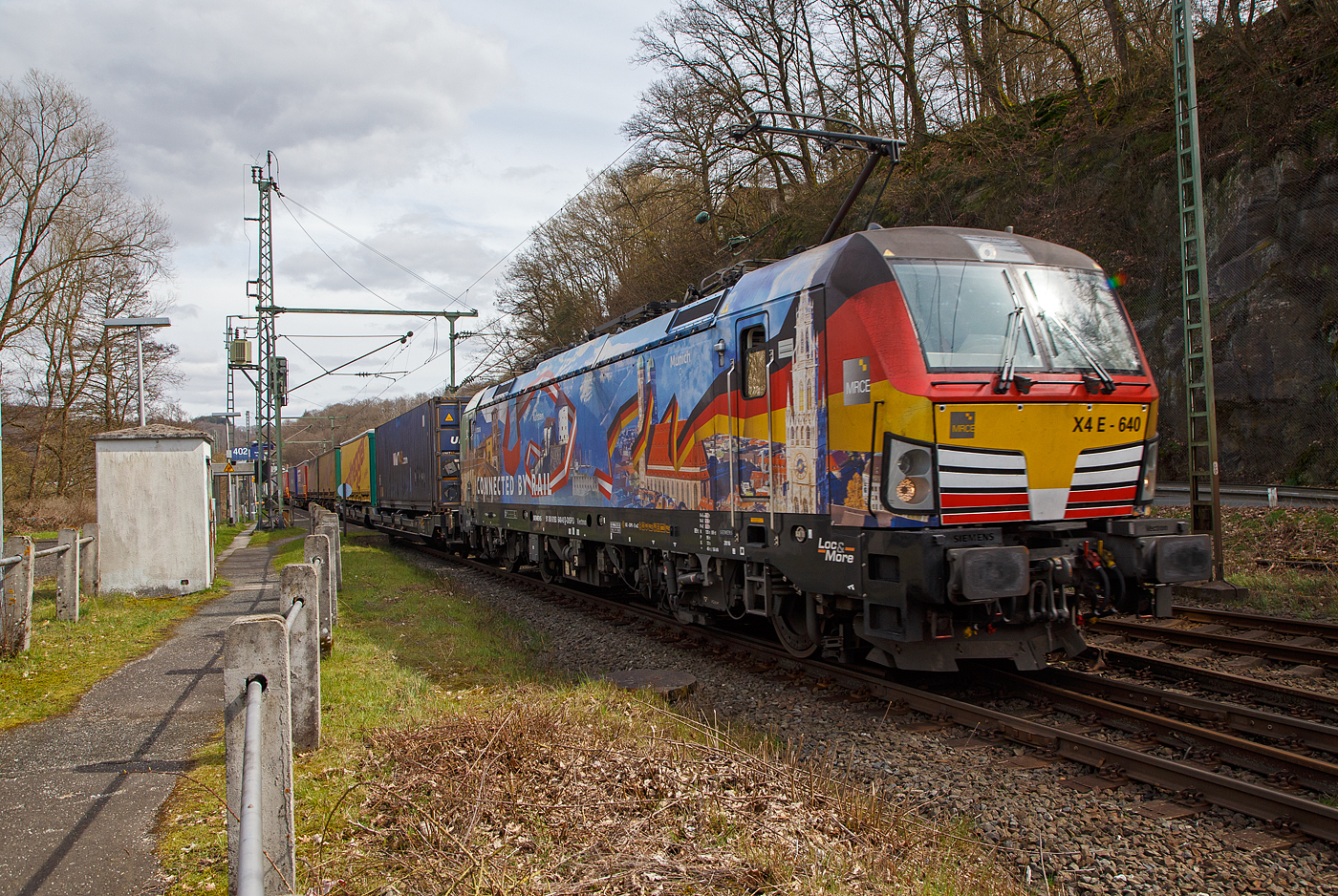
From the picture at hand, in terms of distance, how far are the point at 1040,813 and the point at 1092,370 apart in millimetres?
3291

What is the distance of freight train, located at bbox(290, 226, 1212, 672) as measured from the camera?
5754 millimetres

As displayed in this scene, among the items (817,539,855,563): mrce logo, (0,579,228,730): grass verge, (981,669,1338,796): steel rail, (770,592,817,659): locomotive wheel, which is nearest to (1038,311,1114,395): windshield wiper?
(817,539,855,563): mrce logo

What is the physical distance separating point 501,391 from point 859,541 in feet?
34.2

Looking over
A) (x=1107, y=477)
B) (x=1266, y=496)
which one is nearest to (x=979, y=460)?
(x=1107, y=477)

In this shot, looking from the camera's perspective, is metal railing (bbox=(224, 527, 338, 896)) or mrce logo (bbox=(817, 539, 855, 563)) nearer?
metal railing (bbox=(224, 527, 338, 896))

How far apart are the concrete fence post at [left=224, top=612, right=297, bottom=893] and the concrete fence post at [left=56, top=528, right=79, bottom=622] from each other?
8060mm

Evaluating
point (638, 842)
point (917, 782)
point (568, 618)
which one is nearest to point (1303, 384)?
point (568, 618)

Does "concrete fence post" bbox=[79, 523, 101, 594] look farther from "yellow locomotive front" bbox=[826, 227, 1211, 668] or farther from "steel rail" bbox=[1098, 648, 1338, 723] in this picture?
"steel rail" bbox=[1098, 648, 1338, 723]

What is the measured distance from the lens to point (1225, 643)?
25.2ft

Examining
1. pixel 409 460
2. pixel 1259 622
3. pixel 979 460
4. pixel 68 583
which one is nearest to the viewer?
pixel 979 460

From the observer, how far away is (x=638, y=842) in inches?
149

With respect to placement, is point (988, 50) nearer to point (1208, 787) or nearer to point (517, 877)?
point (1208, 787)

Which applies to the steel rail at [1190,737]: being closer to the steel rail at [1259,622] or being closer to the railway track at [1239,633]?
the railway track at [1239,633]

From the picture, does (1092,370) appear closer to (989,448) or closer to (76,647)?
A: (989,448)
